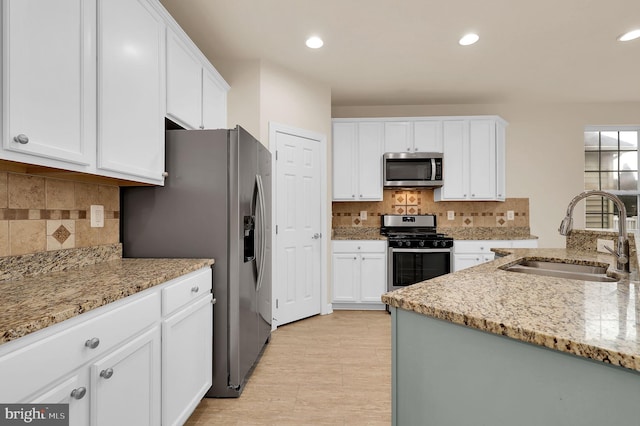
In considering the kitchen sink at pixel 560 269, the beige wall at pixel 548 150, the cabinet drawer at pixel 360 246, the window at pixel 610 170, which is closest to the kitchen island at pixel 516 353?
the kitchen sink at pixel 560 269

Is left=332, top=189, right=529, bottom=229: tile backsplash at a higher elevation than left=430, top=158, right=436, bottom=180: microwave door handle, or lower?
lower

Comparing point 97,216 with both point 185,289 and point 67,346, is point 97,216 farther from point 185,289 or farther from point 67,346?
point 67,346

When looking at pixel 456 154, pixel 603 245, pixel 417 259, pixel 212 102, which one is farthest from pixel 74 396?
pixel 456 154

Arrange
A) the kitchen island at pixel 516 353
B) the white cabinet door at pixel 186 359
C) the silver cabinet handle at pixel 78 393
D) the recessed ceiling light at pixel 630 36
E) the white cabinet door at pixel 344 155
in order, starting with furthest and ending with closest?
the white cabinet door at pixel 344 155 < the recessed ceiling light at pixel 630 36 < the white cabinet door at pixel 186 359 < the silver cabinet handle at pixel 78 393 < the kitchen island at pixel 516 353

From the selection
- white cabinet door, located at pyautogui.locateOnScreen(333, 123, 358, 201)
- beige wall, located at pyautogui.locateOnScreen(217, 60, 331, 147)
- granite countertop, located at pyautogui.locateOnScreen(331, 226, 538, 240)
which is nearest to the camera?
beige wall, located at pyautogui.locateOnScreen(217, 60, 331, 147)

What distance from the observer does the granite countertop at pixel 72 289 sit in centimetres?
82

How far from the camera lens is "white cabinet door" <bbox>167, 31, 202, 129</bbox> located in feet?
6.27

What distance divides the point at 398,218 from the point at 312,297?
1.60 meters

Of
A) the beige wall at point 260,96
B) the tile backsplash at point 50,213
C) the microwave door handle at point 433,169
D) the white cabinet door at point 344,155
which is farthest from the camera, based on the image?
the white cabinet door at point 344,155

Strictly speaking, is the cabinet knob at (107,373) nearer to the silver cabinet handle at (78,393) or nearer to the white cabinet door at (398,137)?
the silver cabinet handle at (78,393)

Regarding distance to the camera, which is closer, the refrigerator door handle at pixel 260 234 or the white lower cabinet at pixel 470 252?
the refrigerator door handle at pixel 260 234

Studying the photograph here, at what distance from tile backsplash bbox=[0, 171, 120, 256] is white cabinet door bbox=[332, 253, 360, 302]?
2414 millimetres

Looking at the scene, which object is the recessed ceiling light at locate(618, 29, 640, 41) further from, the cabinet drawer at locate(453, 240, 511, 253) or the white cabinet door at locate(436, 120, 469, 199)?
the cabinet drawer at locate(453, 240, 511, 253)

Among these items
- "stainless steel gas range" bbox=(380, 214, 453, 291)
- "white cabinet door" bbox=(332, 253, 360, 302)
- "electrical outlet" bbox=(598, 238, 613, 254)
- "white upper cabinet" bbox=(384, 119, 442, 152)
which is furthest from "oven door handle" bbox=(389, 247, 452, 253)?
"electrical outlet" bbox=(598, 238, 613, 254)
